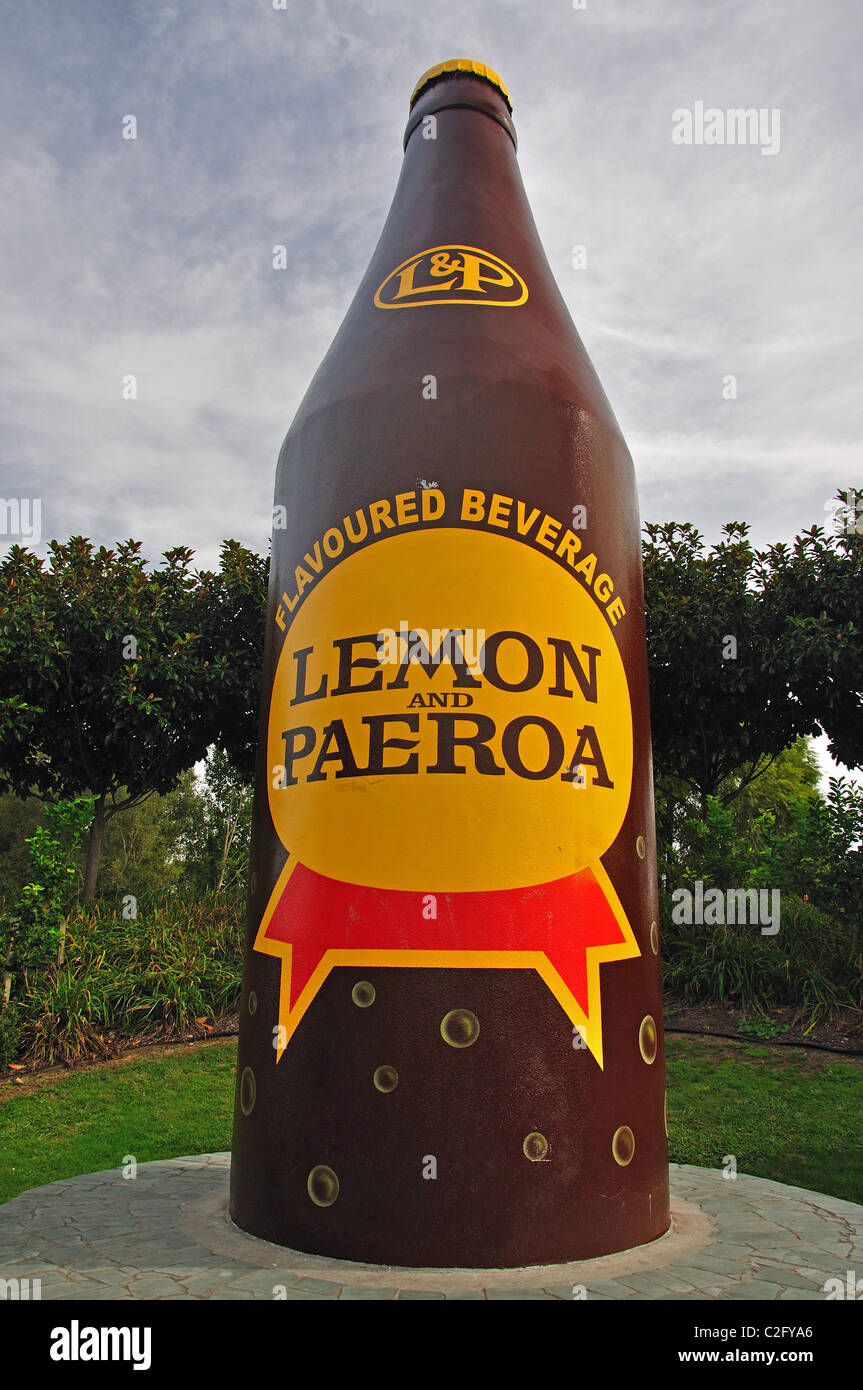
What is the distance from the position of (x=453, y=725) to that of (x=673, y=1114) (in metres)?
6.56

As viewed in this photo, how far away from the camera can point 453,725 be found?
17.5ft

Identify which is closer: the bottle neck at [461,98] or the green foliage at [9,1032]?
the bottle neck at [461,98]

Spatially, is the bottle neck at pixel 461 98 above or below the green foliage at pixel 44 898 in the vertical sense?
above

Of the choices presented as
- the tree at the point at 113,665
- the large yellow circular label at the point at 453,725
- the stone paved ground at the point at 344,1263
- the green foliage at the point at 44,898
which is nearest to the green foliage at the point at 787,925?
the stone paved ground at the point at 344,1263

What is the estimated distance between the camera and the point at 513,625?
18.0 feet

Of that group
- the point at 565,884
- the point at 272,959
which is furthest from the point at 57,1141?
the point at 565,884

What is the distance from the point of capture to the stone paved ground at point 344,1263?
433cm

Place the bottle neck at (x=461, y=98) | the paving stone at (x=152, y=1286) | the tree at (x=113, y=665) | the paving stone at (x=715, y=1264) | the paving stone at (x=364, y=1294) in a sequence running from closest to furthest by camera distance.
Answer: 1. the paving stone at (x=364, y=1294)
2. the paving stone at (x=152, y=1286)
3. the paving stone at (x=715, y=1264)
4. the bottle neck at (x=461, y=98)
5. the tree at (x=113, y=665)

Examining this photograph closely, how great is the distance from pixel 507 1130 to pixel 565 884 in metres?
1.33

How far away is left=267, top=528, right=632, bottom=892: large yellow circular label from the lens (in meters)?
5.23

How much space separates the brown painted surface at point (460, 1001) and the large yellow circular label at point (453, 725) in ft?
0.65

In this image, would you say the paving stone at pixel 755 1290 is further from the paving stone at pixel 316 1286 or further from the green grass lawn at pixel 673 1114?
the green grass lawn at pixel 673 1114

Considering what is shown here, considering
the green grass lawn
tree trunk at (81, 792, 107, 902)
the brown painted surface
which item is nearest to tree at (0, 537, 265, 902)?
tree trunk at (81, 792, 107, 902)
